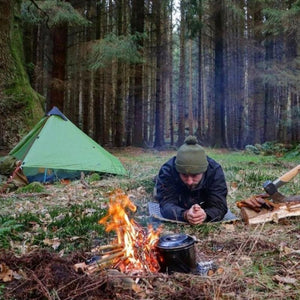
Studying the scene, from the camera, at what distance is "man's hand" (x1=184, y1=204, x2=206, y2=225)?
12.2 ft

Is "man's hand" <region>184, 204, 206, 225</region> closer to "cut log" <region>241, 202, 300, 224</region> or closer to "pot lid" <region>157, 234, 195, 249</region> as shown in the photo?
"cut log" <region>241, 202, 300, 224</region>

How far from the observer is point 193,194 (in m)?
4.16

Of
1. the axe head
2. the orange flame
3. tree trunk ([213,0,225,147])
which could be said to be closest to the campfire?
the orange flame

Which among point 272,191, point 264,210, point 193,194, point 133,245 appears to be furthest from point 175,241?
point 272,191

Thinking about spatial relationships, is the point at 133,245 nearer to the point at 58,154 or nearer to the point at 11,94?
the point at 58,154

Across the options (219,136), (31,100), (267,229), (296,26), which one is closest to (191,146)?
(267,229)

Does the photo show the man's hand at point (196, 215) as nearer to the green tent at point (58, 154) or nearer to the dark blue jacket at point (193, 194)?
the dark blue jacket at point (193, 194)

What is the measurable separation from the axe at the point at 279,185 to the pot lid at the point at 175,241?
74.7 inches

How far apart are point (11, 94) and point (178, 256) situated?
7.90 m

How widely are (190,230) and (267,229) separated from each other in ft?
2.71

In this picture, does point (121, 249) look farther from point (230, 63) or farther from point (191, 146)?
point (230, 63)

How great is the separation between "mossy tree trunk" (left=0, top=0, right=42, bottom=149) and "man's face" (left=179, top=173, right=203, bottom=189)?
626cm

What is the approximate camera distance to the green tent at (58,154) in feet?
23.4

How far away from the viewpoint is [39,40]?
20516mm
